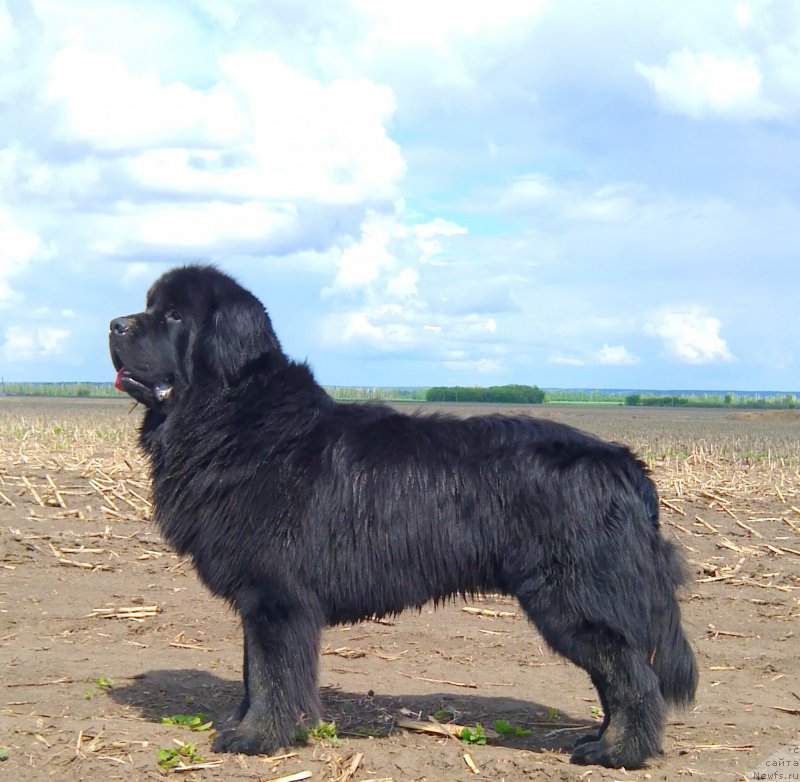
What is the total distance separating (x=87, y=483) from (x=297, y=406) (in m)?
7.57

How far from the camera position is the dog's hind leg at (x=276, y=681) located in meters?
4.63

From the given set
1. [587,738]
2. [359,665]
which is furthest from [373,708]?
[587,738]

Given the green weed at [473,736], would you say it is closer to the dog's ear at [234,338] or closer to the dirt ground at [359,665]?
the dirt ground at [359,665]

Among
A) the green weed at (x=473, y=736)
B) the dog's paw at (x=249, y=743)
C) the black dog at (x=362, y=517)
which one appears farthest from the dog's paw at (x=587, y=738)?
the dog's paw at (x=249, y=743)

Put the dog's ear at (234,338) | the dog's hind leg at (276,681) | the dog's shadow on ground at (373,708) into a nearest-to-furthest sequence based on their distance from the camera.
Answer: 1. the dog's hind leg at (276,681)
2. the dog's ear at (234,338)
3. the dog's shadow on ground at (373,708)

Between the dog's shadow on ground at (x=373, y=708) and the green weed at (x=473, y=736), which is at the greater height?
the green weed at (x=473, y=736)

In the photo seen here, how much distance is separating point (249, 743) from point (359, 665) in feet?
7.26

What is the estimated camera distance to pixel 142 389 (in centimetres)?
500

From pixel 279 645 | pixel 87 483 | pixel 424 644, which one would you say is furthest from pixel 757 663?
pixel 87 483

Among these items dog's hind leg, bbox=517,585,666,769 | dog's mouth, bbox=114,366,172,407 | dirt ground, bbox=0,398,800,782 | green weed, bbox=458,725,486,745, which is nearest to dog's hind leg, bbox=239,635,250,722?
dirt ground, bbox=0,398,800,782

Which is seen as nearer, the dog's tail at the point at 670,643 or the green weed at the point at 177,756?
the green weed at the point at 177,756

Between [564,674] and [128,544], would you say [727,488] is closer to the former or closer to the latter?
[564,674]

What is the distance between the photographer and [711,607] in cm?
814

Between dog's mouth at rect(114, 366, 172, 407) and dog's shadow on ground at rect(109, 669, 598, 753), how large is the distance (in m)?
1.78
